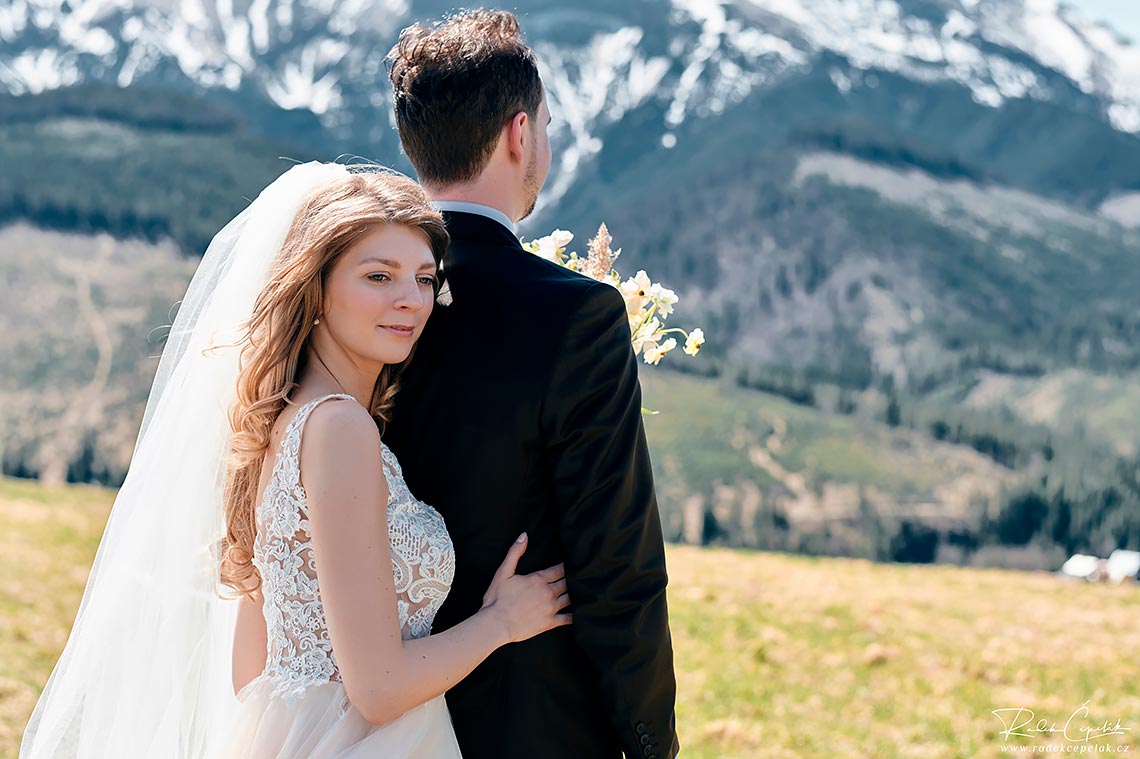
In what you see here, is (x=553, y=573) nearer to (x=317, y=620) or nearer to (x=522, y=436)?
(x=522, y=436)

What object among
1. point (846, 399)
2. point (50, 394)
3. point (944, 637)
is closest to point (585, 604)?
point (944, 637)

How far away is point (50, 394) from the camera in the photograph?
4473 inches

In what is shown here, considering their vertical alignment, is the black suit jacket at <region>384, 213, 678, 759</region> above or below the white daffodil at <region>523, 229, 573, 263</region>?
below

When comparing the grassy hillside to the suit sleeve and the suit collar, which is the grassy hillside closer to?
the suit sleeve

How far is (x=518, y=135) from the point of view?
343 centimetres

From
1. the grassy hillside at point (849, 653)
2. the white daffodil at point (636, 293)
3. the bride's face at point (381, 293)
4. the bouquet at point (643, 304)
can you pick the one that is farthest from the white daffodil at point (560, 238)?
the grassy hillside at point (849, 653)

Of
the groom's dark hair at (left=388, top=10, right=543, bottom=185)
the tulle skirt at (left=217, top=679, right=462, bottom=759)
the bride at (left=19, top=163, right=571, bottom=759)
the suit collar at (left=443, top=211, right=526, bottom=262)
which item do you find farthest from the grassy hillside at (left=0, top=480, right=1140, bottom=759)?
the groom's dark hair at (left=388, top=10, right=543, bottom=185)

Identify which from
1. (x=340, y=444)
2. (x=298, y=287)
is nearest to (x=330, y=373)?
(x=298, y=287)

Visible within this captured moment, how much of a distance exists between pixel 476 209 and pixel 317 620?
1.22m

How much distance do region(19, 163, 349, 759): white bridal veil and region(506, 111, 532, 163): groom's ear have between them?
0.58 meters

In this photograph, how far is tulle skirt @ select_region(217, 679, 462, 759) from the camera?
317 centimetres

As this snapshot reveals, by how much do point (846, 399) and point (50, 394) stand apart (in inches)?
3329

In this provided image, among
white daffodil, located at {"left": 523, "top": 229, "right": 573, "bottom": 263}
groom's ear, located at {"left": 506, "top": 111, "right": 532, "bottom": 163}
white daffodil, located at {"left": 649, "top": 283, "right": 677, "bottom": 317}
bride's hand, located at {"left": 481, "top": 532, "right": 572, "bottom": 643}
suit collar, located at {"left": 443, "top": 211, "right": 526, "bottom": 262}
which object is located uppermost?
groom's ear, located at {"left": 506, "top": 111, "right": 532, "bottom": 163}

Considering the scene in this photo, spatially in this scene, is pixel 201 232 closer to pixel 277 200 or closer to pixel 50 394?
pixel 50 394
